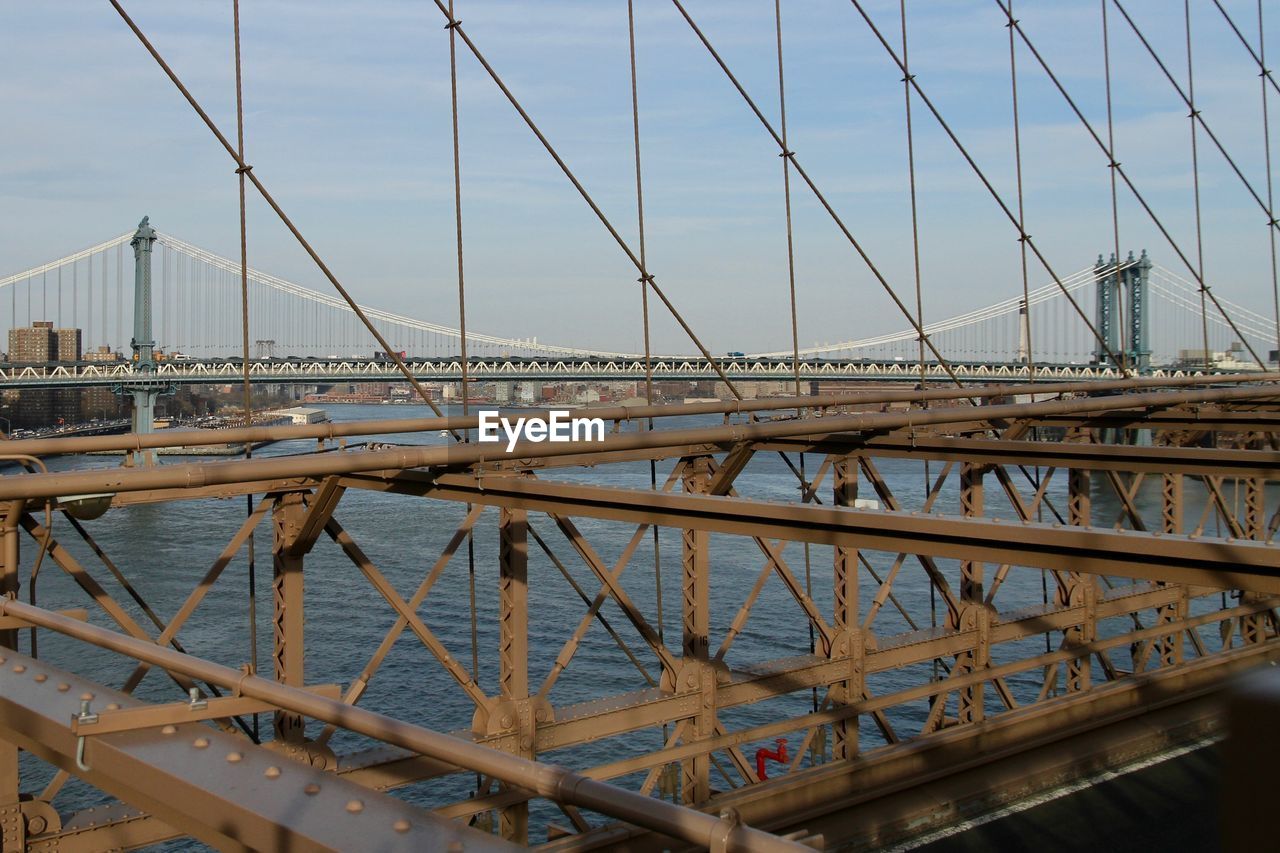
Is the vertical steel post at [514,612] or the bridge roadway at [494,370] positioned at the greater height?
the bridge roadway at [494,370]

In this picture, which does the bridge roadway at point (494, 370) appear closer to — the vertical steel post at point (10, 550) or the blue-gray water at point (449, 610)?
the blue-gray water at point (449, 610)

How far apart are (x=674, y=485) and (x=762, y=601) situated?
18.7 meters

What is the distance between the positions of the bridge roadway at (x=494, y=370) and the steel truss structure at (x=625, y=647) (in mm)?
5558

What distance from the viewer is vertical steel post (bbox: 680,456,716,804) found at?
951 cm

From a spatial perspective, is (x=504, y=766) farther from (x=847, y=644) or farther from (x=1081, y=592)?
(x=1081, y=592)

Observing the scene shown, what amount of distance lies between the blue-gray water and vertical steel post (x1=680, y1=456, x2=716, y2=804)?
23.2ft

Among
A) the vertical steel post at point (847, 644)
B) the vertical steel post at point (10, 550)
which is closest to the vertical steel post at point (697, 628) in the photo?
the vertical steel post at point (847, 644)

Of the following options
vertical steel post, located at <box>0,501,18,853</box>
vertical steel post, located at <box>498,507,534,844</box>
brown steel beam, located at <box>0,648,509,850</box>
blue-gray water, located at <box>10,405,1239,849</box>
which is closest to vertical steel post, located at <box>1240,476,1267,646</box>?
blue-gray water, located at <box>10,405,1239,849</box>

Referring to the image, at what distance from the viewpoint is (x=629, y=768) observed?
8703 millimetres

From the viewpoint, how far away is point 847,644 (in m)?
10.7

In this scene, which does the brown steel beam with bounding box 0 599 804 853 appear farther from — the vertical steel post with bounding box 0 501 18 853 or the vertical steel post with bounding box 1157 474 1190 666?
the vertical steel post with bounding box 1157 474 1190 666

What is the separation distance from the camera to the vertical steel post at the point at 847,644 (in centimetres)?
1047

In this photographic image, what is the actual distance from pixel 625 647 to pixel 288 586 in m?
3.14

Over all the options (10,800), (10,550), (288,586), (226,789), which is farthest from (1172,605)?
Result: (226,789)
